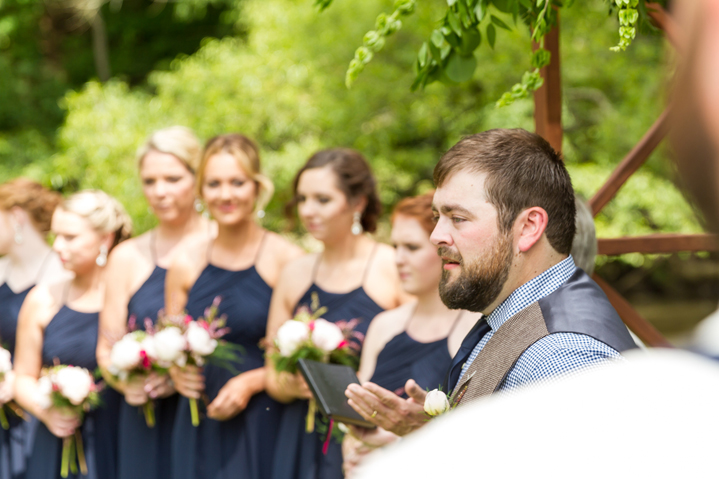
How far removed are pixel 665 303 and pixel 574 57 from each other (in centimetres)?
825

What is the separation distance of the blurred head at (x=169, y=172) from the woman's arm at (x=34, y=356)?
39.4 inches

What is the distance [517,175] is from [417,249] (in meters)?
1.57

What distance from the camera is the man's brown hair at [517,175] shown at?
1979 mm

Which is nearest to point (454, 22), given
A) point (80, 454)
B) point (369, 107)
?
point (80, 454)

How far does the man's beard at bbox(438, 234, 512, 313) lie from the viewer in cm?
199

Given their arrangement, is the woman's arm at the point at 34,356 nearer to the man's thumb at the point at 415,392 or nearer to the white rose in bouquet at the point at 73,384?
the white rose in bouquet at the point at 73,384

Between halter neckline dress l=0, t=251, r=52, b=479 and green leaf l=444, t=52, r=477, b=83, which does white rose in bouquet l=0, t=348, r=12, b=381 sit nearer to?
halter neckline dress l=0, t=251, r=52, b=479

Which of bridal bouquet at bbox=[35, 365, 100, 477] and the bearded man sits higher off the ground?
the bearded man

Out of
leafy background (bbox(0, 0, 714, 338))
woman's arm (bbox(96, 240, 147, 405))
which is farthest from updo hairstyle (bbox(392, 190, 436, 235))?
leafy background (bbox(0, 0, 714, 338))

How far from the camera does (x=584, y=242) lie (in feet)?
8.91

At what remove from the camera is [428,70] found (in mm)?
2596

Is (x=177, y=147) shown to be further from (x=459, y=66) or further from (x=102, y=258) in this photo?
(x=459, y=66)

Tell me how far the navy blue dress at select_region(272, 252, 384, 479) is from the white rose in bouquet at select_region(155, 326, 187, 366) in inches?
27.7

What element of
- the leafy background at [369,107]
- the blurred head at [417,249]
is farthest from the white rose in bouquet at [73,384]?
the leafy background at [369,107]
